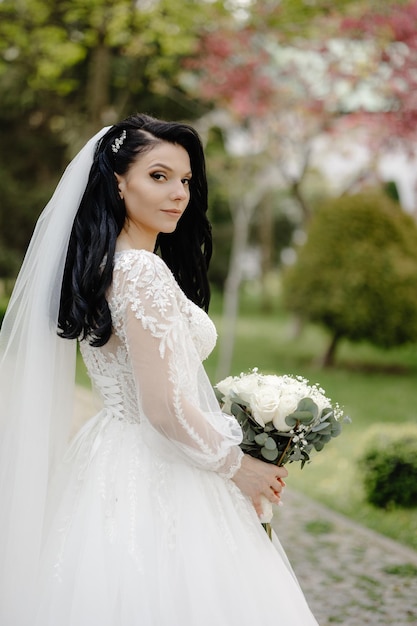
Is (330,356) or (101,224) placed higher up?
(101,224)

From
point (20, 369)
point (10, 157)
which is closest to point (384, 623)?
point (20, 369)

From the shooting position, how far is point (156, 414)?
239cm

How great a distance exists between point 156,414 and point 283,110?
500 inches

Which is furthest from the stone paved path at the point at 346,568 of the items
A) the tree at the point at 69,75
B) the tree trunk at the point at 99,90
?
the tree trunk at the point at 99,90

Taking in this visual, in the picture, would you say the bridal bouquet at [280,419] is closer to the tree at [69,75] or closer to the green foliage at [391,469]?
the green foliage at [391,469]

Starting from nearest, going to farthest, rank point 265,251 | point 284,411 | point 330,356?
point 284,411 → point 330,356 → point 265,251

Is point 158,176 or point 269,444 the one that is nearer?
point 269,444

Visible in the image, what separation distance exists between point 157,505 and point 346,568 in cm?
298

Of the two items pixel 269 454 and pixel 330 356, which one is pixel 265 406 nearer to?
pixel 269 454

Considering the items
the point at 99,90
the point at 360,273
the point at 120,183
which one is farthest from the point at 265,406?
the point at 360,273

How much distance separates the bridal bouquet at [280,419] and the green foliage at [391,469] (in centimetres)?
389

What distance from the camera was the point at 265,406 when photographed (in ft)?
8.25

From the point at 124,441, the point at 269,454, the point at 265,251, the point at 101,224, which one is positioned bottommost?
the point at 265,251

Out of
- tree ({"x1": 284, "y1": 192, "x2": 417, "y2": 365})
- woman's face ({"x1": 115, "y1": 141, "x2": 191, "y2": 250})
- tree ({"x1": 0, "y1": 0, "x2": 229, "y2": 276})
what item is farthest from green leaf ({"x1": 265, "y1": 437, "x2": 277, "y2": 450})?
tree ({"x1": 284, "y1": 192, "x2": 417, "y2": 365})
